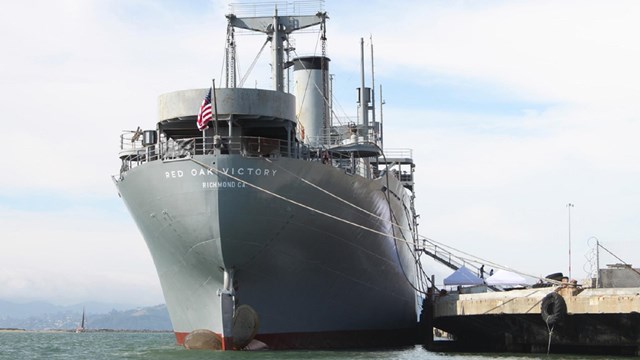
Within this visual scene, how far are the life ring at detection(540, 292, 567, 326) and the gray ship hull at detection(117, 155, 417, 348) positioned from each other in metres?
6.66

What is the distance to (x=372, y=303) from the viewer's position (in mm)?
35531

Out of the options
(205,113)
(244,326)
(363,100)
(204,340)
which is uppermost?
(363,100)

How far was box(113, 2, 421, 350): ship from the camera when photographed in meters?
30.1

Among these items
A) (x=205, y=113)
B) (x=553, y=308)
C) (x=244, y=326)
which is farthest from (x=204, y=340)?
(x=553, y=308)

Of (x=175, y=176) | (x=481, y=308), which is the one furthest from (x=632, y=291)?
(x=175, y=176)

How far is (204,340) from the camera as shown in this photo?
31.5 meters

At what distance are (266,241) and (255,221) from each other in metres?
0.80

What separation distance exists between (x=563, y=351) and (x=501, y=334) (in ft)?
9.04

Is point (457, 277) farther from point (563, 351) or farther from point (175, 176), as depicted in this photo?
point (175, 176)

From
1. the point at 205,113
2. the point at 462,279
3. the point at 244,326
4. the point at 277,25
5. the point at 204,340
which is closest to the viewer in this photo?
the point at 205,113

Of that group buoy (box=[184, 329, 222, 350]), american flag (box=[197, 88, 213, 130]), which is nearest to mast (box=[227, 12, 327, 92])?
american flag (box=[197, 88, 213, 130])

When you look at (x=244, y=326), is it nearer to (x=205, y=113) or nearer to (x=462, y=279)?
(x=205, y=113)

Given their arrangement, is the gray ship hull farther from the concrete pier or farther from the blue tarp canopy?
the blue tarp canopy

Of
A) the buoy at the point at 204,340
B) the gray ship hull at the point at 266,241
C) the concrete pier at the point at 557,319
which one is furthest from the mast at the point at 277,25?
the concrete pier at the point at 557,319
